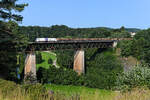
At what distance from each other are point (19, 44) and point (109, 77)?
28677 millimetres

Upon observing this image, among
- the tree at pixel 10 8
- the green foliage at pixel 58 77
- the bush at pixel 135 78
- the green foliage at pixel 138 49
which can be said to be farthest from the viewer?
the green foliage at pixel 138 49

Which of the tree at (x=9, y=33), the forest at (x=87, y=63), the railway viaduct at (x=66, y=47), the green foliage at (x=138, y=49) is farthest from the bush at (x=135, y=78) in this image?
the green foliage at (x=138, y=49)

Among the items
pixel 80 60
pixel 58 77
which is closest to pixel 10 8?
pixel 58 77

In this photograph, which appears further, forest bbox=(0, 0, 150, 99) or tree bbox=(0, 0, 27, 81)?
tree bbox=(0, 0, 27, 81)

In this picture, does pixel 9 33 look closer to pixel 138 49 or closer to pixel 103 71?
pixel 103 71

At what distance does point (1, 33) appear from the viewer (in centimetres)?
2042

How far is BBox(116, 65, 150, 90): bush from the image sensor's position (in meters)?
13.5

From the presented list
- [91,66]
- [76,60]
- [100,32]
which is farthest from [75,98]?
[100,32]

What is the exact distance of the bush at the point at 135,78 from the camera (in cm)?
1352

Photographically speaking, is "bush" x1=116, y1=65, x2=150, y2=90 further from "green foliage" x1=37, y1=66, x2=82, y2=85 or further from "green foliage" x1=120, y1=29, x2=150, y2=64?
"green foliage" x1=120, y1=29, x2=150, y2=64

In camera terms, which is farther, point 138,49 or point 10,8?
point 138,49

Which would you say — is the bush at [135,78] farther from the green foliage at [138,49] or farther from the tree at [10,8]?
the green foliage at [138,49]

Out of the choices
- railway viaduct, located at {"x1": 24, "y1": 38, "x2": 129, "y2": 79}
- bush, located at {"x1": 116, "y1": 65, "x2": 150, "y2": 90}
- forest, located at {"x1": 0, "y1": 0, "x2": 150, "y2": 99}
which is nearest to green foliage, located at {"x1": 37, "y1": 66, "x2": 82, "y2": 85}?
forest, located at {"x1": 0, "y1": 0, "x2": 150, "y2": 99}

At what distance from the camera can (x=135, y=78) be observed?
13914mm
